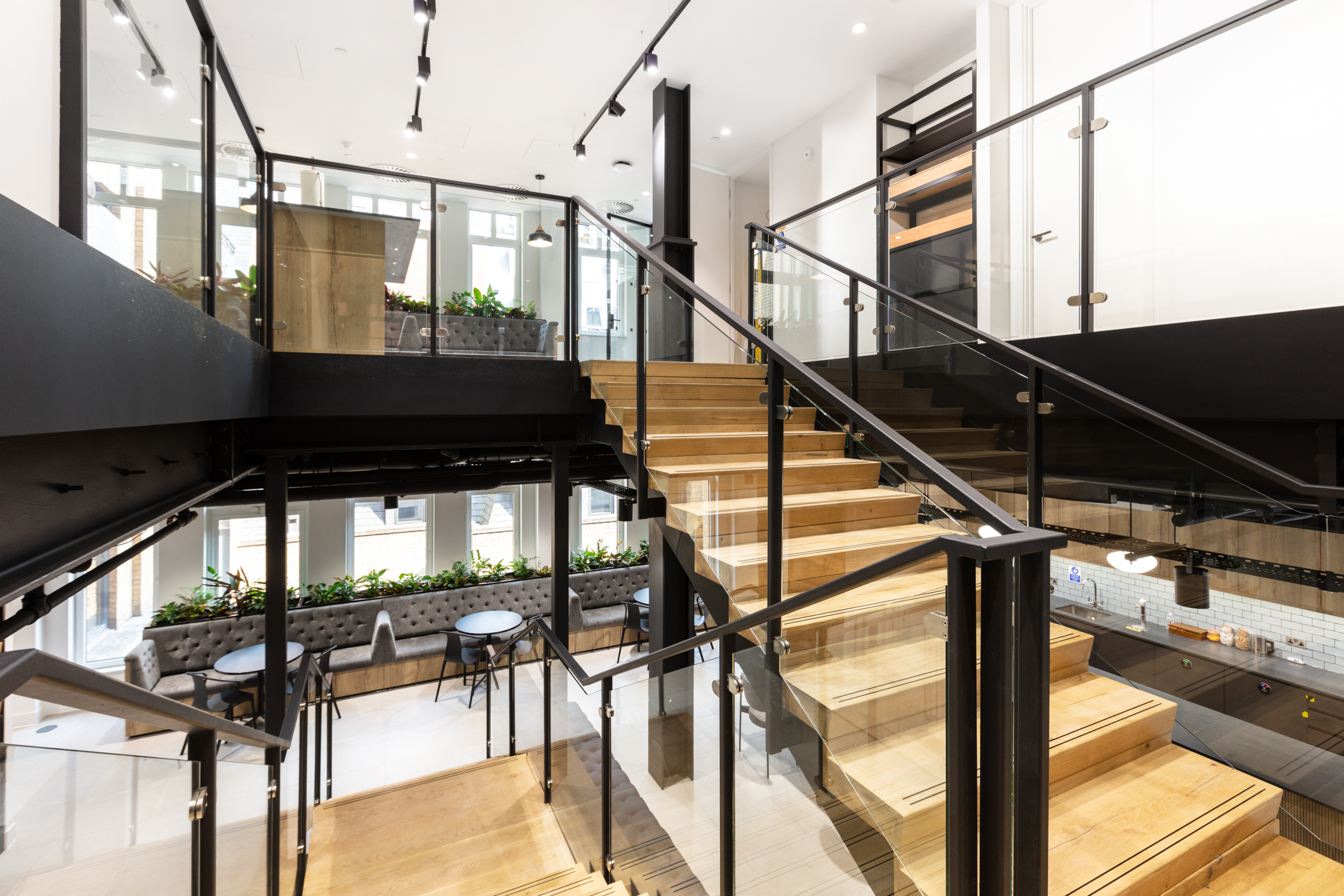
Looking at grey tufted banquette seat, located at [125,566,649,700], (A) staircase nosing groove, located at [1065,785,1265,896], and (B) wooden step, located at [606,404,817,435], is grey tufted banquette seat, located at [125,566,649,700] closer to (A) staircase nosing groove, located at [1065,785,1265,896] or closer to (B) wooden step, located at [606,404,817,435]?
(B) wooden step, located at [606,404,817,435]

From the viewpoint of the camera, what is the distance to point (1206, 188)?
2.79 meters

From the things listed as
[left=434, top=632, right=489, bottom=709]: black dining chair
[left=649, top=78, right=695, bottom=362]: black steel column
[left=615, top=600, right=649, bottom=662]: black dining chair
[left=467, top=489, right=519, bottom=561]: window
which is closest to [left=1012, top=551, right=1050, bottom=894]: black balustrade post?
[left=649, top=78, right=695, bottom=362]: black steel column

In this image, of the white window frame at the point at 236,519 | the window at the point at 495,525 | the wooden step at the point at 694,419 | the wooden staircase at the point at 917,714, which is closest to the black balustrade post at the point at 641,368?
the wooden step at the point at 694,419

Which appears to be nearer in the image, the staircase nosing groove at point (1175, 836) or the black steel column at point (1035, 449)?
the staircase nosing groove at point (1175, 836)

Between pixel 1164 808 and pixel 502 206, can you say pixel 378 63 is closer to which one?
pixel 502 206

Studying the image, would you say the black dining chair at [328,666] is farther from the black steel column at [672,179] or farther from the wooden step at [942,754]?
the wooden step at [942,754]

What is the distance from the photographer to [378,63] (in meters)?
5.86

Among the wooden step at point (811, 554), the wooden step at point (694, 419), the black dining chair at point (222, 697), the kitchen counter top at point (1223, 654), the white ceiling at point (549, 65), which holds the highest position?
the white ceiling at point (549, 65)

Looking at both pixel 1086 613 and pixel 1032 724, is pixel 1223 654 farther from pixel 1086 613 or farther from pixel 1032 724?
pixel 1032 724

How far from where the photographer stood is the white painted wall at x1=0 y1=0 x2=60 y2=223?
112 cm

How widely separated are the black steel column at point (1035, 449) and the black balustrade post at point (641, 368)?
171 centimetres

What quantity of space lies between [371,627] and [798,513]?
22.4 feet

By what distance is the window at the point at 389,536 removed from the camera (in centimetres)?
961

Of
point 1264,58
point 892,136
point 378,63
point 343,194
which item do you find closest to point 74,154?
point 343,194
